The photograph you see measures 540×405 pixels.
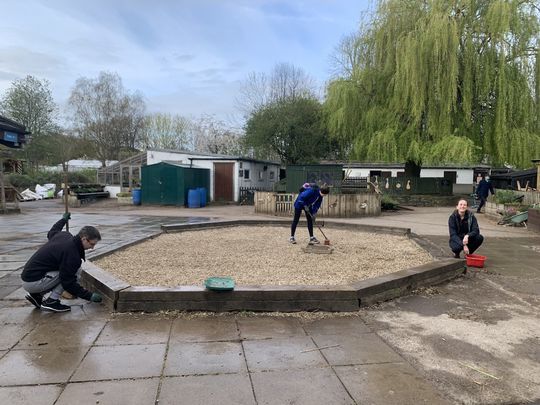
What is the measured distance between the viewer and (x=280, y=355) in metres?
3.83

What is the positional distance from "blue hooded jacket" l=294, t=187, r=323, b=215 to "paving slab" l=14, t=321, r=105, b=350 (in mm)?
5150

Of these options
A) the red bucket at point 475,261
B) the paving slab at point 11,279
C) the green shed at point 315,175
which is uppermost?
the green shed at point 315,175

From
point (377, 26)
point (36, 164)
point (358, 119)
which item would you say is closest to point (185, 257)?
point (358, 119)

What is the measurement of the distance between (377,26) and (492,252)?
16.9 metres

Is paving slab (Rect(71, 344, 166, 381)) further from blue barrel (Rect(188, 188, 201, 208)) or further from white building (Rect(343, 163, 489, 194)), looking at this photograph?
white building (Rect(343, 163, 489, 194))

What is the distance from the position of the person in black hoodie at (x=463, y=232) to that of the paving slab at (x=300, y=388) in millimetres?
4792

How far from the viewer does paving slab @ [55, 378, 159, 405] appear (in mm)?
3018

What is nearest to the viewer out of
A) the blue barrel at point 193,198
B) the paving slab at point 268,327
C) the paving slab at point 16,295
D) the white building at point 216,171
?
the paving slab at point 268,327

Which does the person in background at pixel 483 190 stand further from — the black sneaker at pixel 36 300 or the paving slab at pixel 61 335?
the black sneaker at pixel 36 300

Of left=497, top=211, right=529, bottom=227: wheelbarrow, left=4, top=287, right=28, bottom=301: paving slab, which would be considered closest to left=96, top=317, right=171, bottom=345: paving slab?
left=4, top=287, right=28, bottom=301: paving slab

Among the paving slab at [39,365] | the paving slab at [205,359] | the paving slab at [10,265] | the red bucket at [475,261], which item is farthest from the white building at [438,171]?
the paving slab at [39,365]

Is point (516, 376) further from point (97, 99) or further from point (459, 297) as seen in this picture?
point (97, 99)

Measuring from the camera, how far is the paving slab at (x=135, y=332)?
409 cm

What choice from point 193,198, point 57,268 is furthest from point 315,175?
point 57,268
